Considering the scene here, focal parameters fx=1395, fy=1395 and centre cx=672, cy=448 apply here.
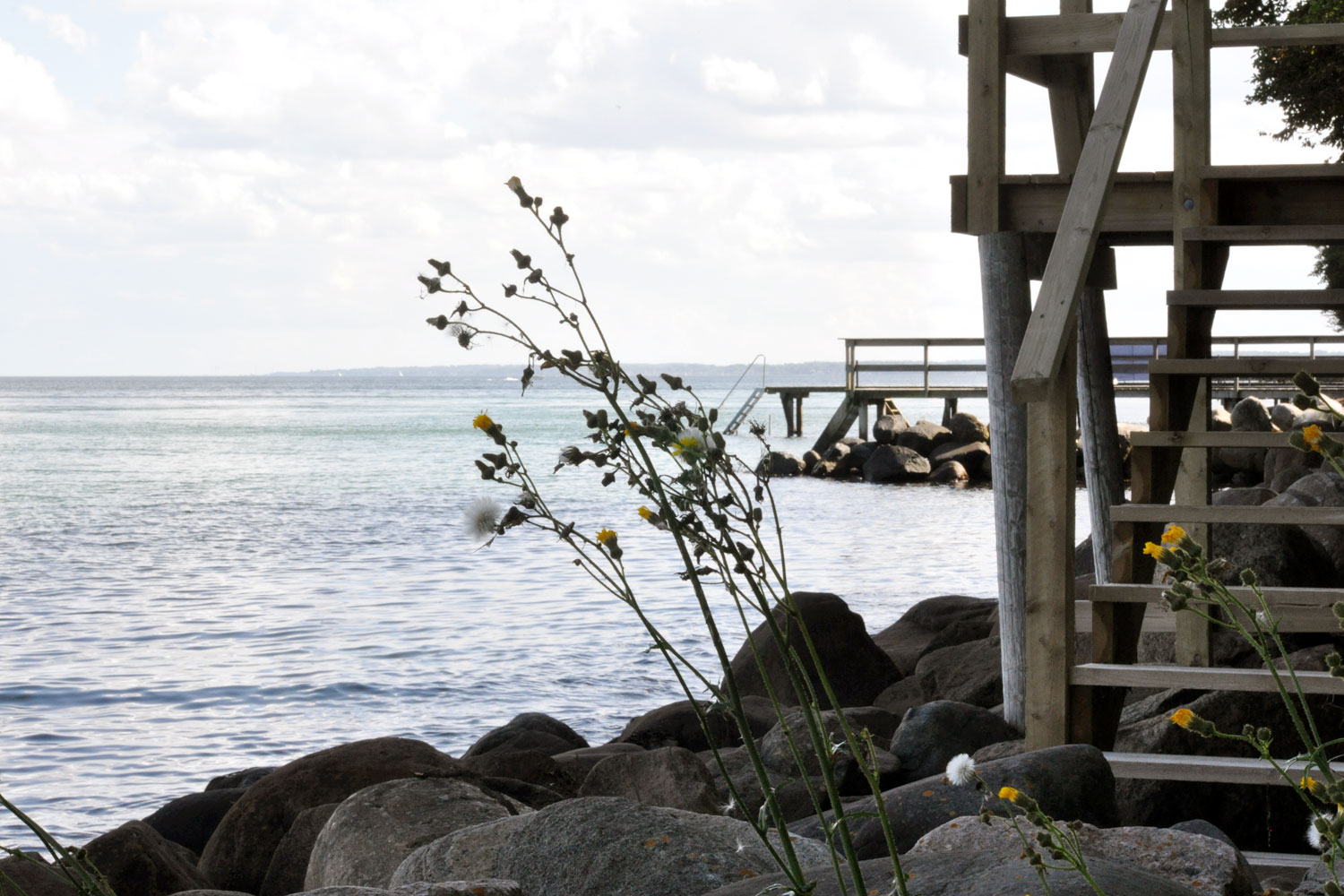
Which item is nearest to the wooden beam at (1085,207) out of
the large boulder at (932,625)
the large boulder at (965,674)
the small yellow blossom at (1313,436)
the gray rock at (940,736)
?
the gray rock at (940,736)

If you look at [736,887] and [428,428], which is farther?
[428,428]

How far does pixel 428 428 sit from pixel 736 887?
56.1 m

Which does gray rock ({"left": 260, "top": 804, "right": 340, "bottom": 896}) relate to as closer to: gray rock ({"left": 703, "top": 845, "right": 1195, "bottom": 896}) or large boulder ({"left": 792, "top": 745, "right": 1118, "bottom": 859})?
large boulder ({"left": 792, "top": 745, "right": 1118, "bottom": 859})

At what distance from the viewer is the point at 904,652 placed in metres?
9.03

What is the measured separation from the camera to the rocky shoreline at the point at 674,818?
2.70m

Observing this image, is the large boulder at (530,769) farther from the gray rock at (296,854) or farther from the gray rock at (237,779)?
the gray rock at (237,779)

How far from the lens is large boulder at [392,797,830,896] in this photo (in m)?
2.94

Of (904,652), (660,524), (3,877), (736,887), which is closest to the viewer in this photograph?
(660,524)

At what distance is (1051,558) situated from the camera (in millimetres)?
3617

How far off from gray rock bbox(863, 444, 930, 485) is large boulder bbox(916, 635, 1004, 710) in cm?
1880

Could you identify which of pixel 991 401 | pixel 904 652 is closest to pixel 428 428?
pixel 904 652

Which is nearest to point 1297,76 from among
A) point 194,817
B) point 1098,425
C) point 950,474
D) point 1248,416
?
point 1248,416

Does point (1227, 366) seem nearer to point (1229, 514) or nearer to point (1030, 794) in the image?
point (1229, 514)

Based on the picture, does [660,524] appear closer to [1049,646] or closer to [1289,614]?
[1049,646]
